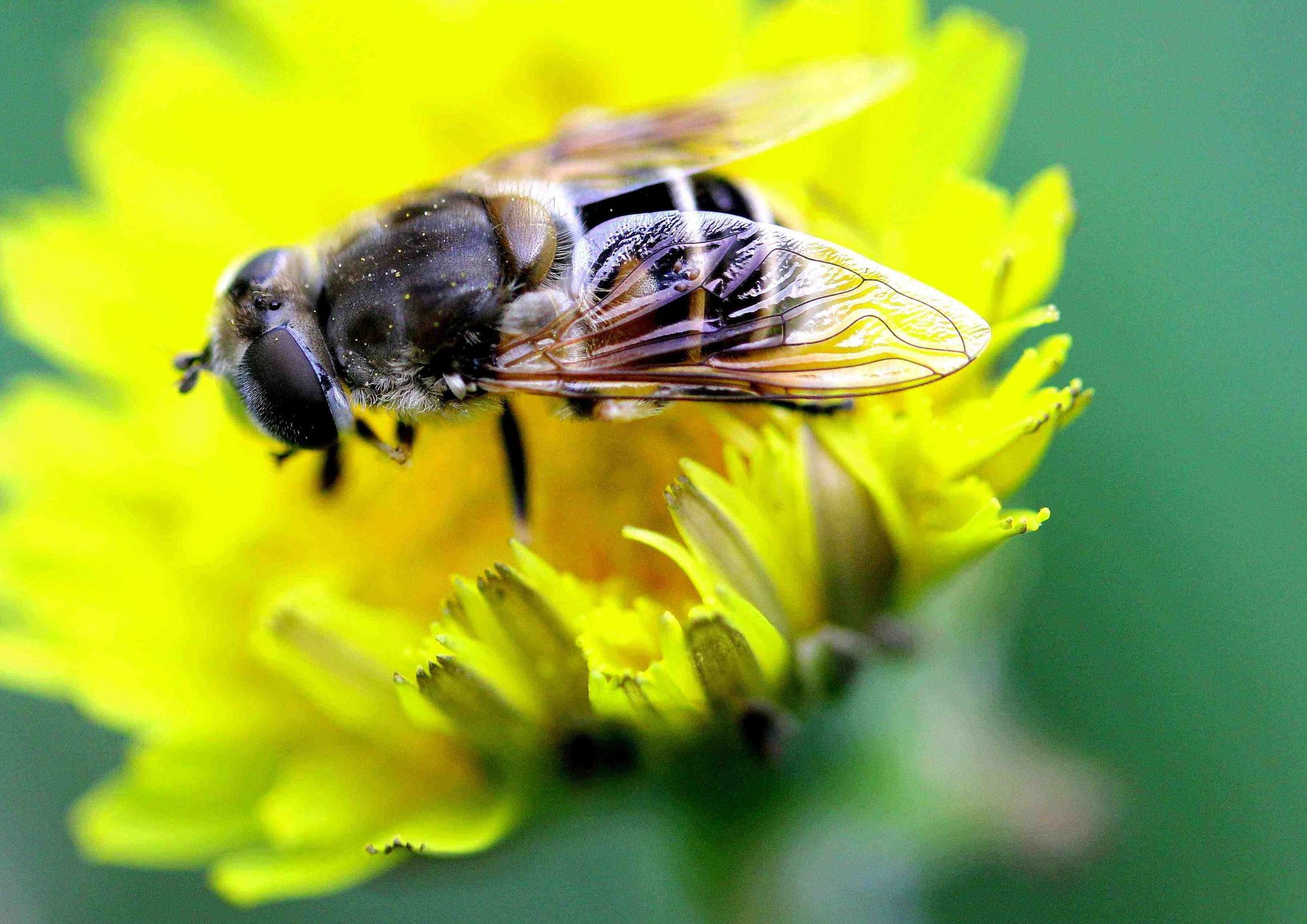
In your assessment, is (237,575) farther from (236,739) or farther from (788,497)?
(788,497)

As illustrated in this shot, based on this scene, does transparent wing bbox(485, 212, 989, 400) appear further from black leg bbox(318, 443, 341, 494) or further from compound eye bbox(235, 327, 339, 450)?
black leg bbox(318, 443, 341, 494)

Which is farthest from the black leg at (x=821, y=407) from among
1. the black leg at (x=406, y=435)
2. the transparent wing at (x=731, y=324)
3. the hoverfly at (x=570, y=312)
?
the black leg at (x=406, y=435)

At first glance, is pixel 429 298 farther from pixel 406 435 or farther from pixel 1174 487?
pixel 1174 487

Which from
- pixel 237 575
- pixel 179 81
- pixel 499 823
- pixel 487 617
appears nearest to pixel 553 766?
pixel 499 823

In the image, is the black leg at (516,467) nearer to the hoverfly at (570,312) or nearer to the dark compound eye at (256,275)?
the hoverfly at (570,312)

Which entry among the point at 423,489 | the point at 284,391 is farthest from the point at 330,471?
the point at 284,391

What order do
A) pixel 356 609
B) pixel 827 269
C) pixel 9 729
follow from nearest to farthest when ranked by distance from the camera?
pixel 827 269 → pixel 356 609 → pixel 9 729
